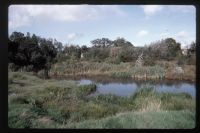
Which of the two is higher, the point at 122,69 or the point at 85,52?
the point at 85,52

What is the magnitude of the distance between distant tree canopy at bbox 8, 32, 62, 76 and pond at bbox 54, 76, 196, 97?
0.33 meters

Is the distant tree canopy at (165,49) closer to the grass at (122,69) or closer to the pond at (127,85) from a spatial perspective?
the grass at (122,69)

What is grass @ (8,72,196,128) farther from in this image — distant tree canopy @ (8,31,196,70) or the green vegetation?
distant tree canopy @ (8,31,196,70)

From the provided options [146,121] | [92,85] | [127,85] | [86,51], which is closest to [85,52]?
[86,51]

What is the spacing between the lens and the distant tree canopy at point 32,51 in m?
3.73

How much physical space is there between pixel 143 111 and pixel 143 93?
0.60ft

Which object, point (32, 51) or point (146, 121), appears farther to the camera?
point (32, 51)

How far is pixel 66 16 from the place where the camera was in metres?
3.74

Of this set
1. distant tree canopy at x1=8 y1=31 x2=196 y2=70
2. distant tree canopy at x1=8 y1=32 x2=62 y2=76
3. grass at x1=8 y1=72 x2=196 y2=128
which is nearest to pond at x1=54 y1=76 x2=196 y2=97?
grass at x1=8 y1=72 x2=196 y2=128

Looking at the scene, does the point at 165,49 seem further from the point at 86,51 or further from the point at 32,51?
the point at 32,51

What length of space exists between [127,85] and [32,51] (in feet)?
3.44

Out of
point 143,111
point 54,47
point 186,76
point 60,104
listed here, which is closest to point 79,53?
point 54,47

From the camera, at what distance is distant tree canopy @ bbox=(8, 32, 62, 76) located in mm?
3732

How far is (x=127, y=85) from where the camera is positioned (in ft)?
12.3
